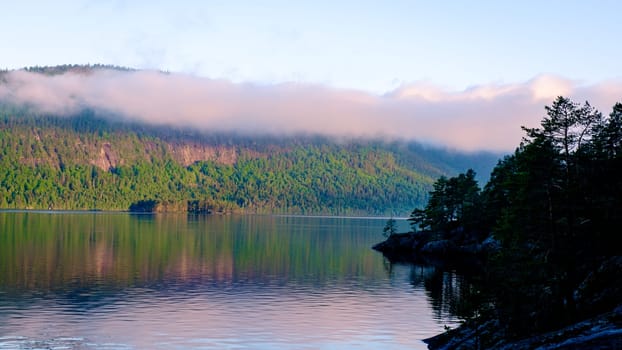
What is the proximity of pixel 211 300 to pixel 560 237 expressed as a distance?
47.4m

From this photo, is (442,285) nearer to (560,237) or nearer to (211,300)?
(211,300)

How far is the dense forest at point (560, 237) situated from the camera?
2034 inches

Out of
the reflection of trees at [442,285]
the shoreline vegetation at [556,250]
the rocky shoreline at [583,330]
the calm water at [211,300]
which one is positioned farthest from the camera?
the reflection of trees at [442,285]

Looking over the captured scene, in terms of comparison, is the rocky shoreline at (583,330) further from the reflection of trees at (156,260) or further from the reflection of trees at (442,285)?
the reflection of trees at (156,260)

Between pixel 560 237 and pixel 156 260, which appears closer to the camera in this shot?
pixel 560 237

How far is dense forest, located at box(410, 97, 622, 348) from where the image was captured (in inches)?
2034

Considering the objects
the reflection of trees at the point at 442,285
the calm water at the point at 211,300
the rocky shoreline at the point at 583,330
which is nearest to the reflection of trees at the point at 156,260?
the calm water at the point at 211,300

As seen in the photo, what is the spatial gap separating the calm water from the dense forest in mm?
14007

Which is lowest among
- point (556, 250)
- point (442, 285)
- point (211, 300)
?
point (442, 285)

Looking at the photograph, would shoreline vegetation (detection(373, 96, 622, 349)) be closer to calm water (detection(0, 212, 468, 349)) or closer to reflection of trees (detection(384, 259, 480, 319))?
reflection of trees (detection(384, 259, 480, 319))

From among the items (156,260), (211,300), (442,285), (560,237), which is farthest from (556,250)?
(156,260)

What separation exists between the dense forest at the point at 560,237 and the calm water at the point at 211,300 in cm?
1401

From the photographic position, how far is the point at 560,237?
191 feet

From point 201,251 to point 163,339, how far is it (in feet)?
321
